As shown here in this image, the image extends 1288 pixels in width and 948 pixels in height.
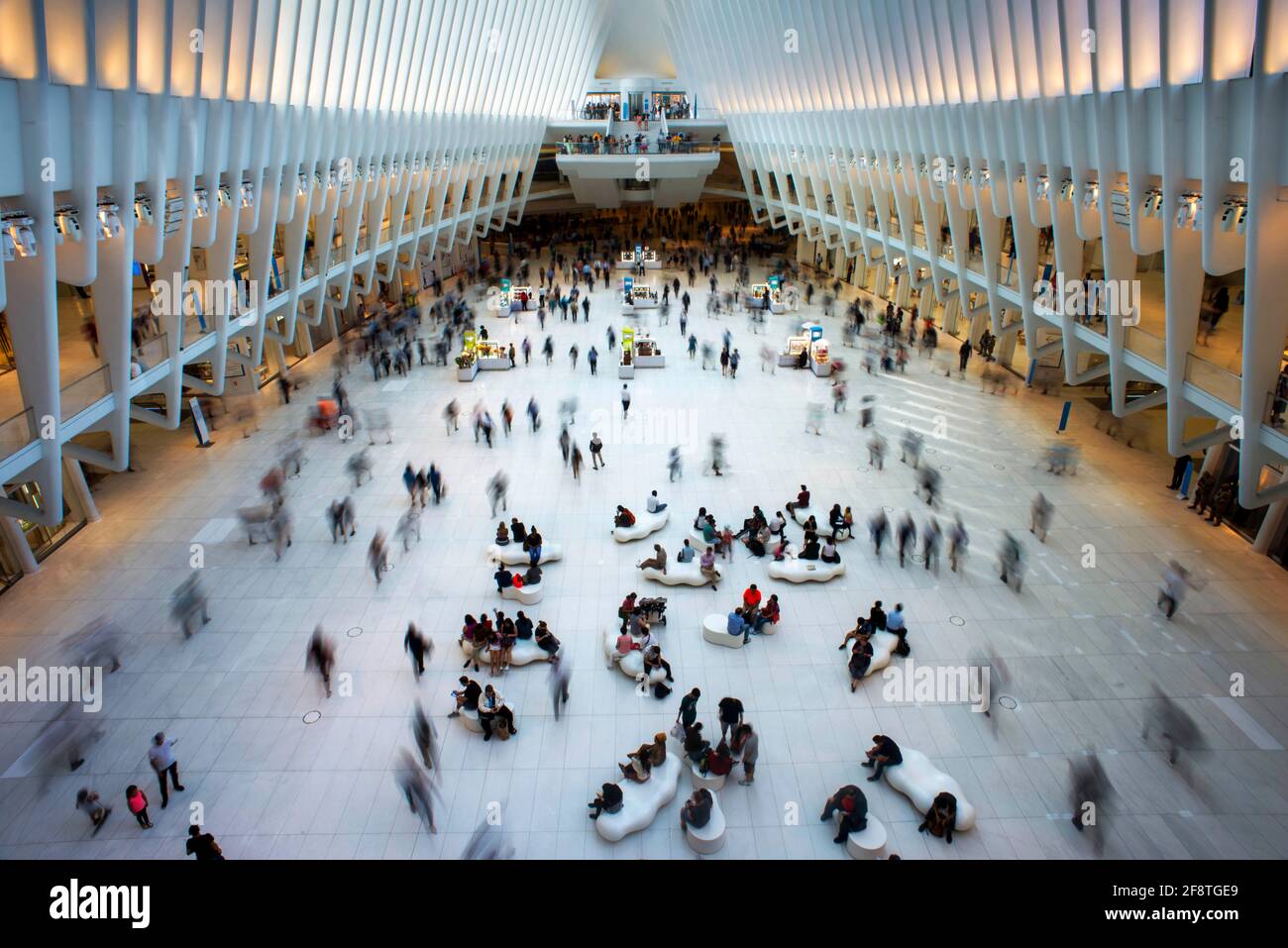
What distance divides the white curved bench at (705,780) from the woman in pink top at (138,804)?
5.79 metres

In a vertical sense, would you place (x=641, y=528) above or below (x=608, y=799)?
above

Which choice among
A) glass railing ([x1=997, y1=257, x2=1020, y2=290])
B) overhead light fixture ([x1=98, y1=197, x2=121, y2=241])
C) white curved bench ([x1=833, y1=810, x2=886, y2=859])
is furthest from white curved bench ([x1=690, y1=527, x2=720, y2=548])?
glass railing ([x1=997, y1=257, x2=1020, y2=290])

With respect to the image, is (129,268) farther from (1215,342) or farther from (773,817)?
(1215,342)

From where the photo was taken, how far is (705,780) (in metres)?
8.17

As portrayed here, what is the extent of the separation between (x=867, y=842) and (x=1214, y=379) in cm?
901

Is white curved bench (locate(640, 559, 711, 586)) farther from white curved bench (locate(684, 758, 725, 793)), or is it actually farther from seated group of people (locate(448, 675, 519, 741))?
white curved bench (locate(684, 758, 725, 793))

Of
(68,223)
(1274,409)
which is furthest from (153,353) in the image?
(1274,409)

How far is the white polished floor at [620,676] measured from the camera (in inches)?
311

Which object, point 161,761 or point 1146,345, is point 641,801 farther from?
point 1146,345

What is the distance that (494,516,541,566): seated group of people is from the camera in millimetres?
12073

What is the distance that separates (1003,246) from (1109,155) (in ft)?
40.5

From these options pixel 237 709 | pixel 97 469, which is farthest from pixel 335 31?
pixel 237 709

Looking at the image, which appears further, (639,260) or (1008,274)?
(639,260)
